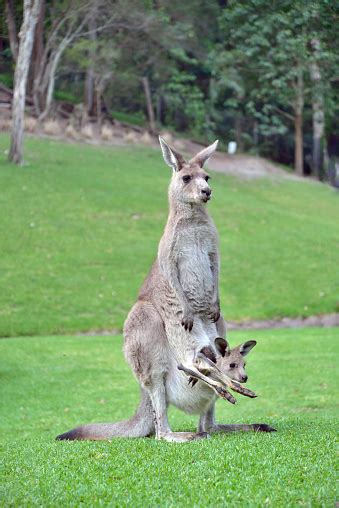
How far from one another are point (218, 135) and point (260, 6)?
98.2ft

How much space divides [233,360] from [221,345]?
18 centimetres

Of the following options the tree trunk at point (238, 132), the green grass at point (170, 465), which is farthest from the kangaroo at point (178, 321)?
the tree trunk at point (238, 132)

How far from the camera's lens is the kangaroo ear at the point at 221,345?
668cm

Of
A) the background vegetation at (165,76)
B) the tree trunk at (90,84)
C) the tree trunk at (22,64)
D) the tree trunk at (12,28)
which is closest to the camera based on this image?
the tree trunk at (22,64)

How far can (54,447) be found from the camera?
6.57m

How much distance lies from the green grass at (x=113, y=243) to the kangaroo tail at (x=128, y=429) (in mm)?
10649

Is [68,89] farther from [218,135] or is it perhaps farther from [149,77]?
[218,135]

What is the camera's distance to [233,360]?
21.7 feet

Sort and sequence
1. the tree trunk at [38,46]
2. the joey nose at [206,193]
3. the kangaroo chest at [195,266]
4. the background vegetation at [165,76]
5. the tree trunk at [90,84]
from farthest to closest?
the tree trunk at [90,84], the tree trunk at [38,46], the background vegetation at [165,76], the kangaroo chest at [195,266], the joey nose at [206,193]

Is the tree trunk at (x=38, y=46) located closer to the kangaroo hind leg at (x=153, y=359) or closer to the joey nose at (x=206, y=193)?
the joey nose at (x=206, y=193)

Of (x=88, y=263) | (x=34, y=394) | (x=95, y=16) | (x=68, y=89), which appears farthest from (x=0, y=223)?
(x=68, y=89)

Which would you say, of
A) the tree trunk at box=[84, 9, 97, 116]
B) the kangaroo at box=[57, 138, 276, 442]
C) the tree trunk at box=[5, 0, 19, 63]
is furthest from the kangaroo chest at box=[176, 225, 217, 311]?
the tree trunk at box=[84, 9, 97, 116]

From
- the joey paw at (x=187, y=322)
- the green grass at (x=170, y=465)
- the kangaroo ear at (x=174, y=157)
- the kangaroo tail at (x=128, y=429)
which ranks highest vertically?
the kangaroo ear at (x=174, y=157)

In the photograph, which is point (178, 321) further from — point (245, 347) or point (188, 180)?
point (188, 180)
